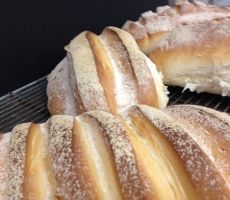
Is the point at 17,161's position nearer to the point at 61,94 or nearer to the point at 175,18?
the point at 61,94

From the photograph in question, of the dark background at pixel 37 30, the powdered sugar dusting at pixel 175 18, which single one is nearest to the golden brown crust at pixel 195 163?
the powdered sugar dusting at pixel 175 18

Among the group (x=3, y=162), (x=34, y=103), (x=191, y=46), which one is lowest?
(x=34, y=103)

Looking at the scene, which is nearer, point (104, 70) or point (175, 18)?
point (104, 70)

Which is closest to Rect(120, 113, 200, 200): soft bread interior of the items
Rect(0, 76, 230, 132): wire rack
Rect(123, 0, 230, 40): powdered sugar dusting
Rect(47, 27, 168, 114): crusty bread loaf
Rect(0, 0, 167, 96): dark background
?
Rect(47, 27, 168, 114): crusty bread loaf

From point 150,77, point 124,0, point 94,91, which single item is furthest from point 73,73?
point 124,0

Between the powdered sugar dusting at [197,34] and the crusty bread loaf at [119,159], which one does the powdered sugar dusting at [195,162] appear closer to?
the crusty bread loaf at [119,159]

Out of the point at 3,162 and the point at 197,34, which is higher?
the point at 197,34

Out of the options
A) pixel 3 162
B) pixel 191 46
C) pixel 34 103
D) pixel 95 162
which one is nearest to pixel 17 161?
pixel 3 162
